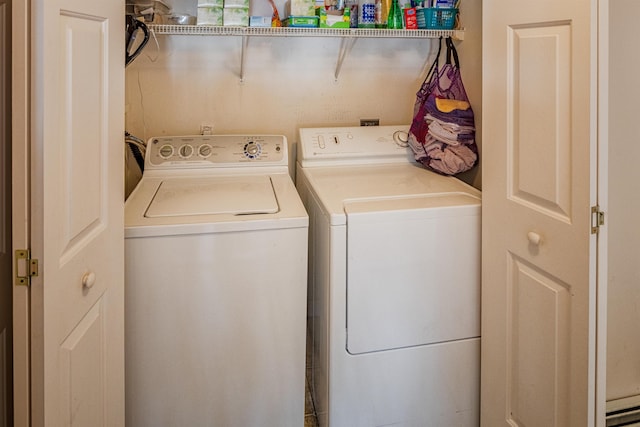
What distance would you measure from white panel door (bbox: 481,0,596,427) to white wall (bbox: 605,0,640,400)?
1.46 feet

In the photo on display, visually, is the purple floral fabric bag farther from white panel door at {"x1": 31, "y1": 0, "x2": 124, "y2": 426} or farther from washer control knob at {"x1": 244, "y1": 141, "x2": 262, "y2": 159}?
white panel door at {"x1": 31, "y1": 0, "x2": 124, "y2": 426}

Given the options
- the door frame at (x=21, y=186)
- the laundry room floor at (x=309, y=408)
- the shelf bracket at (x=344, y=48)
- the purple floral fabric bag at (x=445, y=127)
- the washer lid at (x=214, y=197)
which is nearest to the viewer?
the door frame at (x=21, y=186)

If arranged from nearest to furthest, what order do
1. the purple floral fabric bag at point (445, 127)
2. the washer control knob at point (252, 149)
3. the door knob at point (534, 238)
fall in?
the door knob at point (534, 238) < the purple floral fabric bag at point (445, 127) < the washer control knob at point (252, 149)

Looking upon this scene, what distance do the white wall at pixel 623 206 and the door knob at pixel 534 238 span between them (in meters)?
0.49

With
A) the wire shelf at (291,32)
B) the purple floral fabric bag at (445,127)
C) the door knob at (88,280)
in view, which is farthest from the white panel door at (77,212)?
the purple floral fabric bag at (445,127)

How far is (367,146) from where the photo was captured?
2295 millimetres

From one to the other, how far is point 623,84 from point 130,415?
2.08 m

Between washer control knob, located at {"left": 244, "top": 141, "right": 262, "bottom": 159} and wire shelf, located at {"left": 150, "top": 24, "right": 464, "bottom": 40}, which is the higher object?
wire shelf, located at {"left": 150, "top": 24, "right": 464, "bottom": 40}

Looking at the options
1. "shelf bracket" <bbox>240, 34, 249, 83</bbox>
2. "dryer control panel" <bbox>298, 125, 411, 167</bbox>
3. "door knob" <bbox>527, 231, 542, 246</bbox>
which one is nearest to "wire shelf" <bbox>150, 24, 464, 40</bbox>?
"shelf bracket" <bbox>240, 34, 249, 83</bbox>

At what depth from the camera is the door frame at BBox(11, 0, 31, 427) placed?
2.91 ft

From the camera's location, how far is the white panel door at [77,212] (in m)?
0.93

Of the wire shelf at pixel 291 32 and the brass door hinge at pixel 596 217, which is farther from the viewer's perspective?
the wire shelf at pixel 291 32

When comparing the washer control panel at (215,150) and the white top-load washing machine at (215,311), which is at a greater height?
the washer control panel at (215,150)

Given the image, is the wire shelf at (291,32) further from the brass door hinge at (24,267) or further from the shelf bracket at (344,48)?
the brass door hinge at (24,267)
